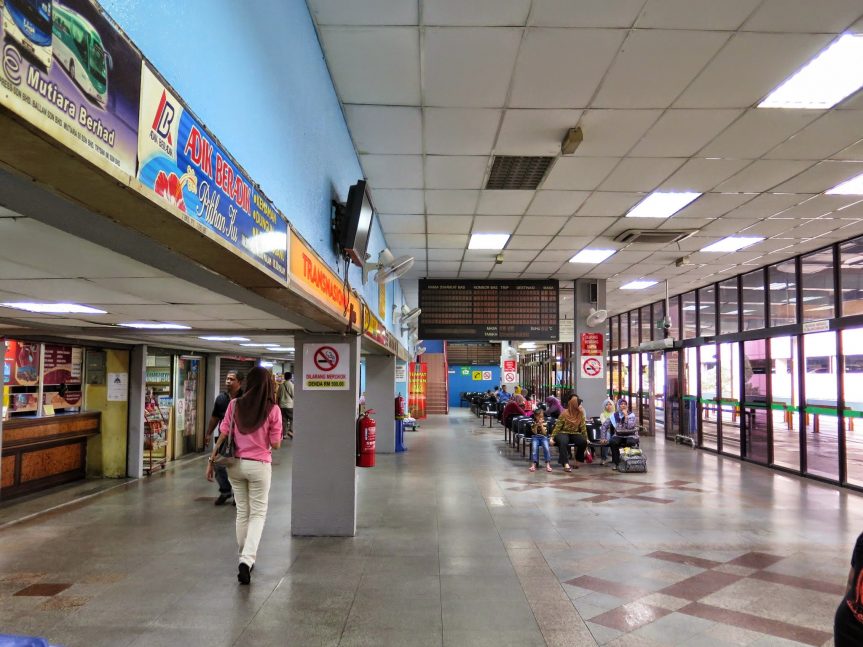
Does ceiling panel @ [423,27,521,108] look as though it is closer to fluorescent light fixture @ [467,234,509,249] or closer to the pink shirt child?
the pink shirt child

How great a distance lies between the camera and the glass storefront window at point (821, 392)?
27.1ft

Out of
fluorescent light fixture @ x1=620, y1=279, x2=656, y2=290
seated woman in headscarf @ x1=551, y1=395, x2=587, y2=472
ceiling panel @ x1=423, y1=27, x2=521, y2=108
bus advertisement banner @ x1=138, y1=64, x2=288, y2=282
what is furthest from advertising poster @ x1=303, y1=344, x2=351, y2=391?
fluorescent light fixture @ x1=620, y1=279, x2=656, y2=290

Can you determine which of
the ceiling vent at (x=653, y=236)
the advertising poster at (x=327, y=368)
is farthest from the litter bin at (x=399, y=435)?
the advertising poster at (x=327, y=368)

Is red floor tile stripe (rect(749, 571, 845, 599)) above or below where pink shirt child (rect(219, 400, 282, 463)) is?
below

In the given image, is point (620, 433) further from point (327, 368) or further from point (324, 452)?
point (327, 368)

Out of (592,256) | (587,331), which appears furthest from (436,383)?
(592,256)

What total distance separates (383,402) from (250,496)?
672cm

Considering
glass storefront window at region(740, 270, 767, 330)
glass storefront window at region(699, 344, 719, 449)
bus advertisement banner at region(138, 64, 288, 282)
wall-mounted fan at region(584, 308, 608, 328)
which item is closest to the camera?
bus advertisement banner at region(138, 64, 288, 282)

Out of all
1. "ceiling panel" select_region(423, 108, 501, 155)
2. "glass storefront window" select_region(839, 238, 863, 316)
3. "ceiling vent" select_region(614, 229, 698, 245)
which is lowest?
"glass storefront window" select_region(839, 238, 863, 316)

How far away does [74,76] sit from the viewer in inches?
44.6

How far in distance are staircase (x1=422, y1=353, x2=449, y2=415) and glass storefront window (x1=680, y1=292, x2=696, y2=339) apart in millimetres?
10673

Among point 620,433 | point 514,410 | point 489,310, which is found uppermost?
point 489,310

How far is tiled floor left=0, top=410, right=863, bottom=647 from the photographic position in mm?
3273

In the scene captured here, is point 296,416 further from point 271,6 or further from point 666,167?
point 666,167
